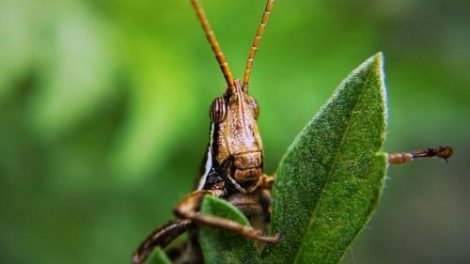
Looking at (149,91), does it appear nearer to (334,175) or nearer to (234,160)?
(234,160)

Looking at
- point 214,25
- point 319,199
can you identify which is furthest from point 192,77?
point 319,199

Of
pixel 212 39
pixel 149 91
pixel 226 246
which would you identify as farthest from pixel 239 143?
pixel 149 91

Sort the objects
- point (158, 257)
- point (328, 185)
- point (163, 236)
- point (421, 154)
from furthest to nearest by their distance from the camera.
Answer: point (163, 236) < point (421, 154) < point (328, 185) < point (158, 257)

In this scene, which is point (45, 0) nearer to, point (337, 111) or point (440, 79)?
point (440, 79)

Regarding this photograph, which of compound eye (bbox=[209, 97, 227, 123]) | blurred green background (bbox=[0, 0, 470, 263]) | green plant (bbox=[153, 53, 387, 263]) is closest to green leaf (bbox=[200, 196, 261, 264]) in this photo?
green plant (bbox=[153, 53, 387, 263])

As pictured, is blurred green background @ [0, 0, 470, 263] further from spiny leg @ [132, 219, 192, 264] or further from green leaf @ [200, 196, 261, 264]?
green leaf @ [200, 196, 261, 264]

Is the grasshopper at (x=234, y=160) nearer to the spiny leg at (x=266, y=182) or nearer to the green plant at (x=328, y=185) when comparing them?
the spiny leg at (x=266, y=182)
